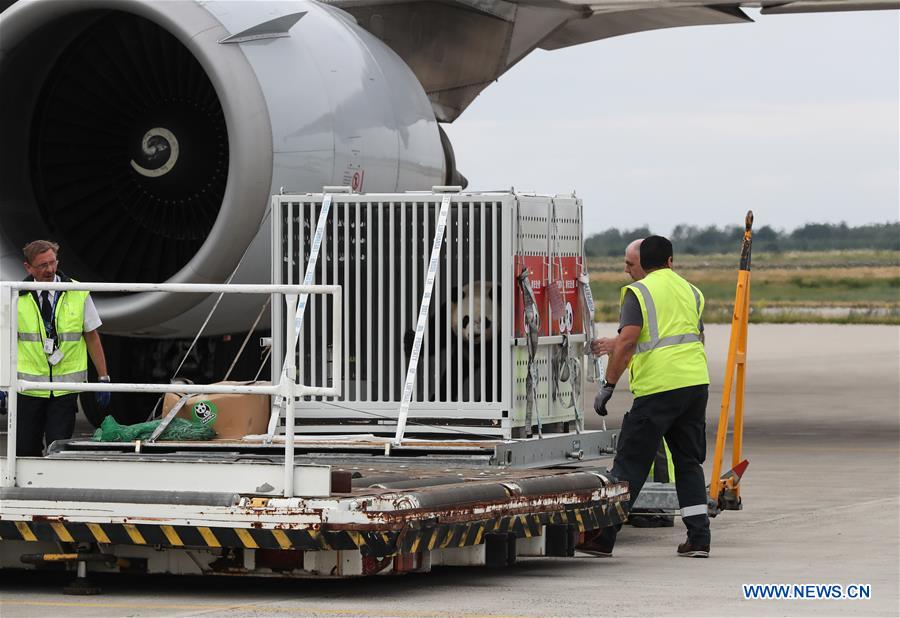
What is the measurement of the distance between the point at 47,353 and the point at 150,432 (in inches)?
29.0

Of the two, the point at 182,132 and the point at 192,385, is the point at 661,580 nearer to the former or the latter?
the point at 192,385

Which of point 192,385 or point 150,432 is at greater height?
point 192,385

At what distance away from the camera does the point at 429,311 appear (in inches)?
398

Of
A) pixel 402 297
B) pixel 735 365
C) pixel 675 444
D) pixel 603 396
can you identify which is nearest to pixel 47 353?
pixel 402 297

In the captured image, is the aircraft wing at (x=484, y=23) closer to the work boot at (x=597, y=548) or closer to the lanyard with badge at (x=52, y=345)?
the lanyard with badge at (x=52, y=345)

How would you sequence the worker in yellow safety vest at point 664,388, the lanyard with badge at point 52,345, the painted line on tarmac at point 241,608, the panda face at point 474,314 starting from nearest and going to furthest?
the painted line on tarmac at point 241,608
the worker in yellow safety vest at point 664,388
the lanyard with badge at point 52,345
the panda face at point 474,314

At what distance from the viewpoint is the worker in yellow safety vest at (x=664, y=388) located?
9469 millimetres

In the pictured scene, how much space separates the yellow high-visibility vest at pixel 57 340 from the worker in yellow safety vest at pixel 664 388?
8.84ft

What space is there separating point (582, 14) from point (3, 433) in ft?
19.0

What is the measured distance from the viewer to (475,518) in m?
8.16

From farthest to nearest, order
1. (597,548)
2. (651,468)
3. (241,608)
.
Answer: (651,468)
(597,548)
(241,608)

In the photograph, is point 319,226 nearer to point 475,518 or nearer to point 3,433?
point 475,518

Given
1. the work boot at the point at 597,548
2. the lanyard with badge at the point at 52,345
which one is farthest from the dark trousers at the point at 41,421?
the work boot at the point at 597,548

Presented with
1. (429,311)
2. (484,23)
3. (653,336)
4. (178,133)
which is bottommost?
(653,336)
